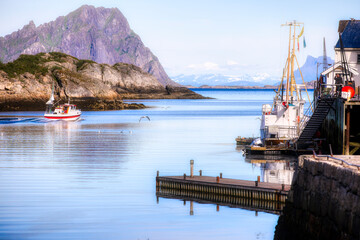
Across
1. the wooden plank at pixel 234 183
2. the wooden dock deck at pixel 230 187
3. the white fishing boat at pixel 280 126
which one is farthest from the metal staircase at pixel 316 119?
the wooden dock deck at pixel 230 187

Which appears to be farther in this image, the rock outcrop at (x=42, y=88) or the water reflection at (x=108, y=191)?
the rock outcrop at (x=42, y=88)

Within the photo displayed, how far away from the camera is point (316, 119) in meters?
43.4

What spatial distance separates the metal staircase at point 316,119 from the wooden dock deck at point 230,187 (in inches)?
564

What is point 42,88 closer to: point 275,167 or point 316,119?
point 275,167

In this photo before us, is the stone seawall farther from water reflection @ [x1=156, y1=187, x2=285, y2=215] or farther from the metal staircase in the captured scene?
the metal staircase

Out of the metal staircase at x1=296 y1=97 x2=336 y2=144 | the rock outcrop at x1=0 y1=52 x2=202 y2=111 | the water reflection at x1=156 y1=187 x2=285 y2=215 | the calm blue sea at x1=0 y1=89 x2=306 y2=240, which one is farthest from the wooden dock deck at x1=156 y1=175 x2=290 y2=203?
the rock outcrop at x1=0 y1=52 x2=202 y2=111

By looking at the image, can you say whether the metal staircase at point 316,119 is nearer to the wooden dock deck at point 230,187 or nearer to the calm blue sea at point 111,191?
the calm blue sea at point 111,191

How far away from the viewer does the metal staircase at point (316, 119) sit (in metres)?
40.4

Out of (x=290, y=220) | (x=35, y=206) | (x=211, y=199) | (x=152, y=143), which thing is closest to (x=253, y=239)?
(x=290, y=220)

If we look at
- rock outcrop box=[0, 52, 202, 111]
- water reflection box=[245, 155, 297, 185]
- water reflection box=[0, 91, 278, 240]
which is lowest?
water reflection box=[0, 91, 278, 240]

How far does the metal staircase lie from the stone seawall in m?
18.9

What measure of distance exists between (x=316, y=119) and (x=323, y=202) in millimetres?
25833

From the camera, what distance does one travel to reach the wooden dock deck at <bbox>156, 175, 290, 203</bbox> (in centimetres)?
2564

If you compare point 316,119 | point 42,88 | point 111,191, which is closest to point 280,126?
point 316,119
